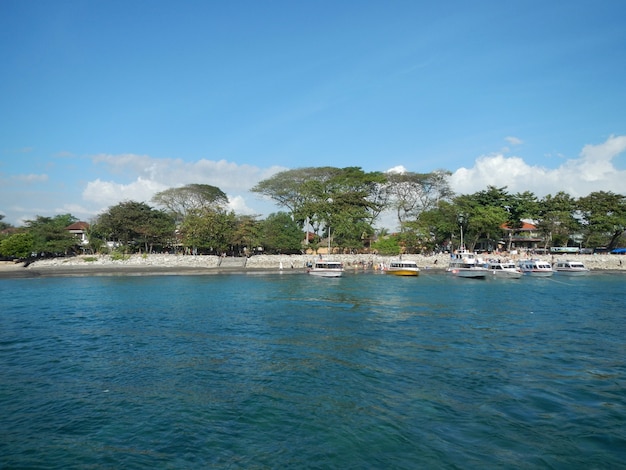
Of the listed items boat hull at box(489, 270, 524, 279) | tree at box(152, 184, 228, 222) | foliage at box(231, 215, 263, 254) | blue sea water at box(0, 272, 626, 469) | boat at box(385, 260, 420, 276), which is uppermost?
tree at box(152, 184, 228, 222)

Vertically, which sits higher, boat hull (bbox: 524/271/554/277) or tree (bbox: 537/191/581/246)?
tree (bbox: 537/191/581/246)

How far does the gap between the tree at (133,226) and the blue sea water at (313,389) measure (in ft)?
110

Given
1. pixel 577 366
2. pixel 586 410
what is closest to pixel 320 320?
pixel 577 366

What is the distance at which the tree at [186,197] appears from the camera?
61.2 metres

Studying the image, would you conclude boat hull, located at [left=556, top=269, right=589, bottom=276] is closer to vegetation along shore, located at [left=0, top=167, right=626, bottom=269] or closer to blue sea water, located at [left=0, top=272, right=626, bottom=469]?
vegetation along shore, located at [left=0, top=167, right=626, bottom=269]

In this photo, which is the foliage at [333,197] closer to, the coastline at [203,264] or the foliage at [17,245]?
the coastline at [203,264]

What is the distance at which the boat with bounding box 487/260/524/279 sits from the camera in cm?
4231

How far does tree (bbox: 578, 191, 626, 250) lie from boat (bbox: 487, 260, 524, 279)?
19066 millimetres

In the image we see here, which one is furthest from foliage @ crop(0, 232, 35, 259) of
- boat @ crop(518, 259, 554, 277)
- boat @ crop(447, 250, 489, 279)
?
boat @ crop(518, 259, 554, 277)

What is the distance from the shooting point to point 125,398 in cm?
935

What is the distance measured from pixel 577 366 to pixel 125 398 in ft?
38.8

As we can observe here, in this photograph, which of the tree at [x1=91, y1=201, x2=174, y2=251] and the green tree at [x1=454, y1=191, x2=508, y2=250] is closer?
the tree at [x1=91, y1=201, x2=174, y2=251]

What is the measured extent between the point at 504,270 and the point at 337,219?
21.2 metres

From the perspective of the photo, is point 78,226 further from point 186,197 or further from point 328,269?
point 328,269
